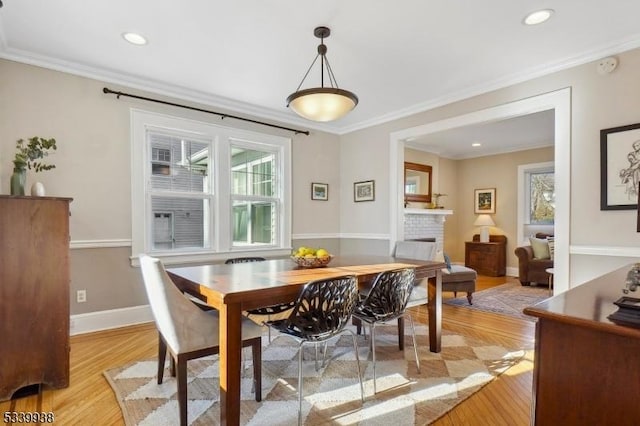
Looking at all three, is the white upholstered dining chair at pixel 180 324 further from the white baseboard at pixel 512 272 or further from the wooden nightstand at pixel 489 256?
the white baseboard at pixel 512 272

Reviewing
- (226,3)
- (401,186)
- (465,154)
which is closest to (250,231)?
(401,186)

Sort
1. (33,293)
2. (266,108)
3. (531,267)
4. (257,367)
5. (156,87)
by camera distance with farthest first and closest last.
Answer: (531,267) → (266,108) → (156,87) → (33,293) → (257,367)

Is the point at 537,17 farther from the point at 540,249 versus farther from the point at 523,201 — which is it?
the point at 523,201

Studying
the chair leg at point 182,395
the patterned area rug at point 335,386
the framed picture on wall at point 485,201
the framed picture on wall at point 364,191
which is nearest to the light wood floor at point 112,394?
the patterned area rug at point 335,386

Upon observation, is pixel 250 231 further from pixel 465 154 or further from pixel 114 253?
pixel 465 154

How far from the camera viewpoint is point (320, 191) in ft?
16.7

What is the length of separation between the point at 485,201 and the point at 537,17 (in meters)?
5.18

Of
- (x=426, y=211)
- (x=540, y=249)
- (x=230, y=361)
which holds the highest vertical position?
(x=426, y=211)

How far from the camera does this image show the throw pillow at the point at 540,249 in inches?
222

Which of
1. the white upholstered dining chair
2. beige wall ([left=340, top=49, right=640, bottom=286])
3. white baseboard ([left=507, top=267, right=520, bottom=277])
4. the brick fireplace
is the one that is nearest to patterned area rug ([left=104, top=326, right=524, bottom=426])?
the white upholstered dining chair

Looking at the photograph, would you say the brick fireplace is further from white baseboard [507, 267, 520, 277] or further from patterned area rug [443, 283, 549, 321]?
white baseboard [507, 267, 520, 277]

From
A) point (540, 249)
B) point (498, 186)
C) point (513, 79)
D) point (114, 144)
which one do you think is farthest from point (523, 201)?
point (114, 144)

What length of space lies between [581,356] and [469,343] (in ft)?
7.15

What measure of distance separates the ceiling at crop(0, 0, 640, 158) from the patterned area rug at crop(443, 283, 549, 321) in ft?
8.30
